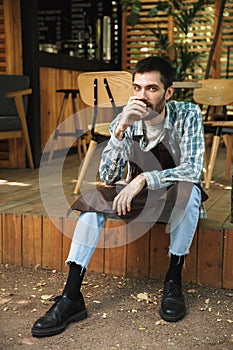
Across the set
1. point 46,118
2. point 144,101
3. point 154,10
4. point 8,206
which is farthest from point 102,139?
point 154,10

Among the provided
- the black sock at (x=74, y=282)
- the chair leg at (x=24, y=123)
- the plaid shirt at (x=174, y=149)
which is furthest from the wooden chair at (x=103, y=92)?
the black sock at (x=74, y=282)

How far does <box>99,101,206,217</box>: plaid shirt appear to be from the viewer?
207 centimetres

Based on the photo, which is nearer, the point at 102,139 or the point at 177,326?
the point at 177,326

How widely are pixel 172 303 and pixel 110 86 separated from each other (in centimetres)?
153

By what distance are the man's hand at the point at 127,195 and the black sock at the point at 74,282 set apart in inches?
10.8

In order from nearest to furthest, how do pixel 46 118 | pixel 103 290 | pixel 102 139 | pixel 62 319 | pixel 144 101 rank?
pixel 62 319, pixel 144 101, pixel 103 290, pixel 102 139, pixel 46 118

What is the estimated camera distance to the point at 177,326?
1972mm

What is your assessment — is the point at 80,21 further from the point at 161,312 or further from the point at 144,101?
the point at 161,312

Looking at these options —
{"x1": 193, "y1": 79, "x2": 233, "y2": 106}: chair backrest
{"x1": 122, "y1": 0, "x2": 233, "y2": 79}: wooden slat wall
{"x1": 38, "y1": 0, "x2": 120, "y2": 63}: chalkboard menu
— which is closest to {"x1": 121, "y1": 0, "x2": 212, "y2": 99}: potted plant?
{"x1": 122, "y1": 0, "x2": 233, "y2": 79}: wooden slat wall

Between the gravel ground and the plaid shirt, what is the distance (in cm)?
42

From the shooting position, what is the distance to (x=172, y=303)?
205 cm

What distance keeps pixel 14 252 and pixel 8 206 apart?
0.92 feet

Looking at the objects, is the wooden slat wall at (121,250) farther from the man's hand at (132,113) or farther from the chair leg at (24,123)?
the chair leg at (24,123)

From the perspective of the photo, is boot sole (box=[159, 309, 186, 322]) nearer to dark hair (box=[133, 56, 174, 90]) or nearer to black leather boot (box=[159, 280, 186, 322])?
black leather boot (box=[159, 280, 186, 322])
